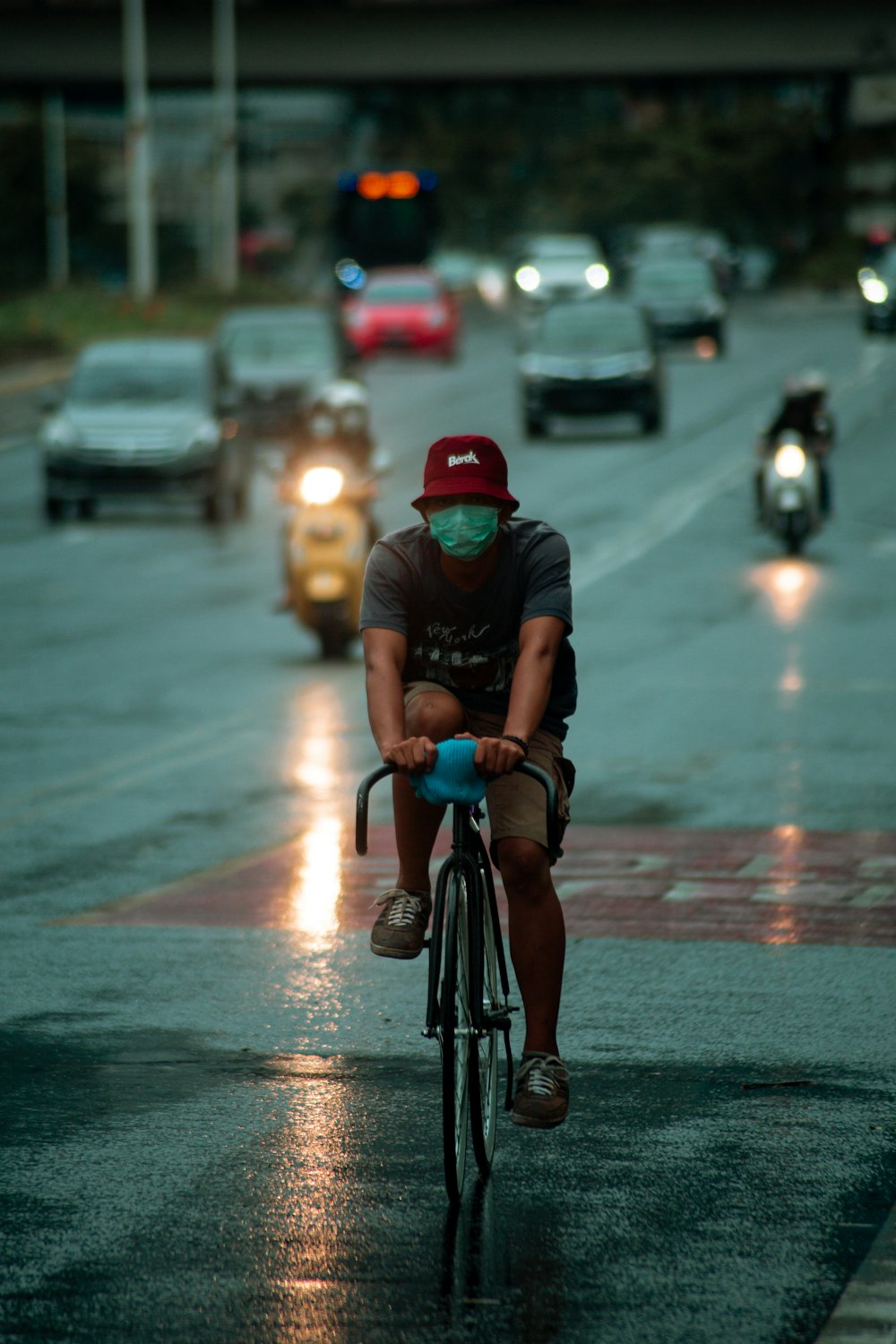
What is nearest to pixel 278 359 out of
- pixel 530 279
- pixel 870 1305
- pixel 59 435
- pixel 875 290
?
pixel 59 435

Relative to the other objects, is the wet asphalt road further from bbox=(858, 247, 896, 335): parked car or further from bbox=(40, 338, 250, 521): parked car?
bbox=(858, 247, 896, 335): parked car

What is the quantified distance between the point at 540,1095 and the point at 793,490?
17204 mm

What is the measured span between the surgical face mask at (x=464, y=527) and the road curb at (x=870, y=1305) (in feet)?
5.84

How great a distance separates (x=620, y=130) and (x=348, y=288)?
121ft

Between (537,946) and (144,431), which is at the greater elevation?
(537,946)

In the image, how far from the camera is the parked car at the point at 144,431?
1046 inches

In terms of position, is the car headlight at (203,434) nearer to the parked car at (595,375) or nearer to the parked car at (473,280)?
the parked car at (595,375)

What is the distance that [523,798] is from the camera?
5.66 m

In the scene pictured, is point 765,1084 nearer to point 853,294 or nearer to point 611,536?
point 611,536

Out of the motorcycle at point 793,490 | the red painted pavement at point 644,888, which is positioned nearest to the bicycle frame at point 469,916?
the red painted pavement at point 644,888

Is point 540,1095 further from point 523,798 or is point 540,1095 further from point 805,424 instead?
point 805,424

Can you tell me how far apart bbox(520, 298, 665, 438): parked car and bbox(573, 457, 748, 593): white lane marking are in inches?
112

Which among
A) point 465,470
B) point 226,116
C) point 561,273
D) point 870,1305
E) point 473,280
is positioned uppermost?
point 226,116

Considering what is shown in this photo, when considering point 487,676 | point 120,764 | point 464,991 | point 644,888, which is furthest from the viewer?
point 120,764
